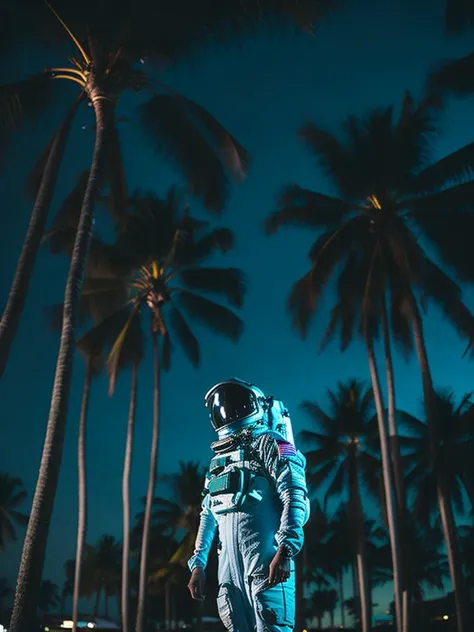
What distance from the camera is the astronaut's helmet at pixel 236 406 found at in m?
5.66

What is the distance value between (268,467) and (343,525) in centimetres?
4475

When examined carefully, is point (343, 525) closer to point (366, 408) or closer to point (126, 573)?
point (366, 408)

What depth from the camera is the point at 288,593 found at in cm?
514

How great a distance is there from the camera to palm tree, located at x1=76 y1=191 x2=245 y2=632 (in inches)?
997

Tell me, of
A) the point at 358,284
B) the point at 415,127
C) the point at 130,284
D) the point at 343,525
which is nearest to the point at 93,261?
the point at 130,284

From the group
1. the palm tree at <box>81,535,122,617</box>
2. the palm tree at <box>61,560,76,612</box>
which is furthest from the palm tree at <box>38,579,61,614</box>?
the palm tree at <box>81,535,122,617</box>

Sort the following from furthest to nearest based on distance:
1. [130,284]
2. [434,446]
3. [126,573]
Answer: [130,284] → [126,573] → [434,446]

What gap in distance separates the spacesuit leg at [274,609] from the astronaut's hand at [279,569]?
0.49ft

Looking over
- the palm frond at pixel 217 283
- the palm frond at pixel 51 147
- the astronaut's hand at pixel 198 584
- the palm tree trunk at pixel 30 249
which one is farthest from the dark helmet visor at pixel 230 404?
the palm frond at pixel 217 283

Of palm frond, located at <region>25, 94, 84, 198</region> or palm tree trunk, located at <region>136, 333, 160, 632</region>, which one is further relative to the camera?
palm tree trunk, located at <region>136, 333, 160, 632</region>

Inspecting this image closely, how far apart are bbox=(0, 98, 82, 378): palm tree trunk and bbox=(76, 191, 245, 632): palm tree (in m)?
10.5

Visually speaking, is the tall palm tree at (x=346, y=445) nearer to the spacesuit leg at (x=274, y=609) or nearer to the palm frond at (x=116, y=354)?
the palm frond at (x=116, y=354)

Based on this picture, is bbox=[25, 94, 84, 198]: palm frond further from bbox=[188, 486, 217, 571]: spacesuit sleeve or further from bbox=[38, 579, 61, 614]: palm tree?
bbox=[38, 579, 61, 614]: palm tree

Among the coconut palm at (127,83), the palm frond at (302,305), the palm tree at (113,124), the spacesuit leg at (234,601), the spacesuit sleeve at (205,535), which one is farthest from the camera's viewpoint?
the palm frond at (302,305)
